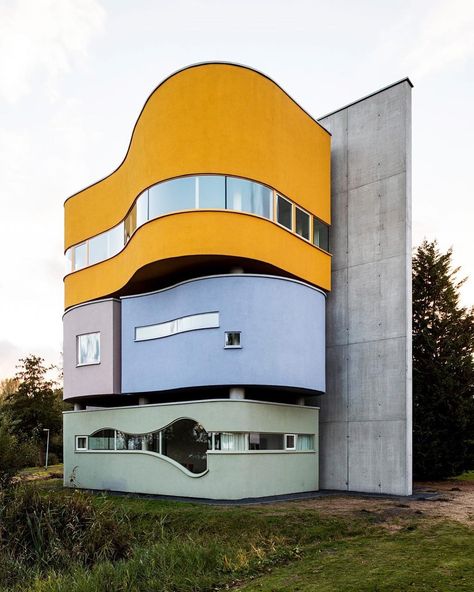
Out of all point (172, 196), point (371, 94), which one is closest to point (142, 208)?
point (172, 196)

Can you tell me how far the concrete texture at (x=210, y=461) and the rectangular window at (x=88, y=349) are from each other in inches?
80.4

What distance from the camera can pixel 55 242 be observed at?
31953 mm

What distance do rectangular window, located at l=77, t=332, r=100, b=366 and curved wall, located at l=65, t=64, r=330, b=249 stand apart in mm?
5908

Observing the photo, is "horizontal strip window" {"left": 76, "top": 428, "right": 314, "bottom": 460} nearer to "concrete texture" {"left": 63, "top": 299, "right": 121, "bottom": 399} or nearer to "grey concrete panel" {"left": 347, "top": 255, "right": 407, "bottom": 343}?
"concrete texture" {"left": 63, "top": 299, "right": 121, "bottom": 399}

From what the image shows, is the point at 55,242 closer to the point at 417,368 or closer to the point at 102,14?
the point at 102,14

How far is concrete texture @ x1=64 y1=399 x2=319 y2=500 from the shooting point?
1795cm

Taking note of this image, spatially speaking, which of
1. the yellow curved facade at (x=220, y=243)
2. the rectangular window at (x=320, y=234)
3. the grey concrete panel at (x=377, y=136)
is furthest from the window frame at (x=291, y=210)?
the grey concrete panel at (x=377, y=136)

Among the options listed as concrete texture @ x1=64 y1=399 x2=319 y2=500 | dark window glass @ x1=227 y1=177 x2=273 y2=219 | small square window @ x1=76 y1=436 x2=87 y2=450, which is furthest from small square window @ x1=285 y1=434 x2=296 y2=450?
small square window @ x1=76 y1=436 x2=87 y2=450

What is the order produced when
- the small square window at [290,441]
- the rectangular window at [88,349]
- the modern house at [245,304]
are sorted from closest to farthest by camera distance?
the modern house at [245,304] → the small square window at [290,441] → the rectangular window at [88,349]

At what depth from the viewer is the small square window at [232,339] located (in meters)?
18.4

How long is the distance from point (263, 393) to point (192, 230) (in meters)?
7.59

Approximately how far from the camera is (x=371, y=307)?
71.1 ft

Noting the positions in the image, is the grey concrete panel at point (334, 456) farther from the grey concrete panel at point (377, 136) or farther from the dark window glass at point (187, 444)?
the grey concrete panel at point (377, 136)

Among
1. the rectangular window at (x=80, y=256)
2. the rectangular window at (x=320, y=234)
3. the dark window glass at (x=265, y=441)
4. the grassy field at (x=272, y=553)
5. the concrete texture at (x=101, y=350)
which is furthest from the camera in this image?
the rectangular window at (x=80, y=256)
